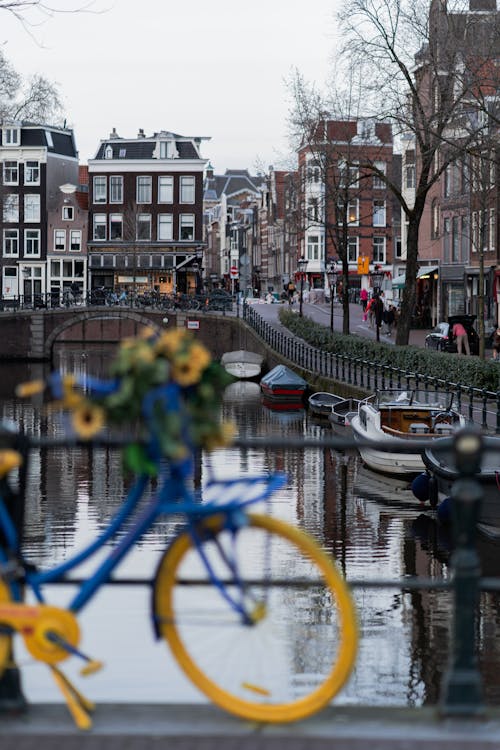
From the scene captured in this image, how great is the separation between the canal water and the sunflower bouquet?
37.0 inches

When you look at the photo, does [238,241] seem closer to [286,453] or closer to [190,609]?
[286,453]

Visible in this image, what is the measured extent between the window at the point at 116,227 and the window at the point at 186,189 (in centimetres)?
433

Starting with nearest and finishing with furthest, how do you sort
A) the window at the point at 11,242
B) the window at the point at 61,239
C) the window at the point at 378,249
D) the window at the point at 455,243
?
the window at the point at 455,243
the window at the point at 11,242
the window at the point at 61,239
the window at the point at 378,249

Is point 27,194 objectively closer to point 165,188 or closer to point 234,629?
point 165,188

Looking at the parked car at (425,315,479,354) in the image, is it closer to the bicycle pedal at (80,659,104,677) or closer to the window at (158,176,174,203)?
the bicycle pedal at (80,659,104,677)

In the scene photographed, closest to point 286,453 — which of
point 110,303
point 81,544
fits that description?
point 81,544

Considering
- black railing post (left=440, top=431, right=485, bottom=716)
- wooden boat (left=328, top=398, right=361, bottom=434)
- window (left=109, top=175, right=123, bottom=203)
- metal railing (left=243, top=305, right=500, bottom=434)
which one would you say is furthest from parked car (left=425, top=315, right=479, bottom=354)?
window (left=109, top=175, right=123, bottom=203)

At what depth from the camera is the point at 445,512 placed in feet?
60.0

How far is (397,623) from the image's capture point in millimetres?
12555

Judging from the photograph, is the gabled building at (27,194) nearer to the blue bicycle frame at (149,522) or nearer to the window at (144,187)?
the window at (144,187)

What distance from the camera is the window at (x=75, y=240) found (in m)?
81.2

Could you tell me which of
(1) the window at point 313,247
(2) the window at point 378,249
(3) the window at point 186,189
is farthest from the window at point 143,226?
(2) the window at point 378,249

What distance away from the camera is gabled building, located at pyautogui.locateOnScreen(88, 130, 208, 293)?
79.4 meters

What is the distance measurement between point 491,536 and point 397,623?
4947 mm
